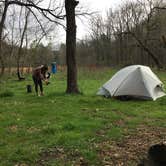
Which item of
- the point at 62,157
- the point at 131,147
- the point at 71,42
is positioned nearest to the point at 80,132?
the point at 131,147

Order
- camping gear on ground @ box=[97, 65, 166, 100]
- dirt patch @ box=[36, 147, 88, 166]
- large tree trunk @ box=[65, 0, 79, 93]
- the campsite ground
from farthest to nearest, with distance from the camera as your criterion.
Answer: large tree trunk @ box=[65, 0, 79, 93]
camping gear on ground @ box=[97, 65, 166, 100]
the campsite ground
dirt patch @ box=[36, 147, 88, 166]

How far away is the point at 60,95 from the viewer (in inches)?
518

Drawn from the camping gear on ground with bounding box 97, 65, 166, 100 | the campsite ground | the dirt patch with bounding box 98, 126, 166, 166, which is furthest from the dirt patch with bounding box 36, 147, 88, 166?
the camping gear on ground with bounding box 97, 65, 166, 100

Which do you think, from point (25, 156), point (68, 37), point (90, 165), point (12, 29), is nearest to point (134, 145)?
point (90, 165)

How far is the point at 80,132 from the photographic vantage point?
694cm

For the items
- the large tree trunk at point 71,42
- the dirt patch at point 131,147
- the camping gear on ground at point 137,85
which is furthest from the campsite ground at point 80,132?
the large tree trunk at point 71,42

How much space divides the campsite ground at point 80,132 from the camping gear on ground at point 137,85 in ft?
2.75

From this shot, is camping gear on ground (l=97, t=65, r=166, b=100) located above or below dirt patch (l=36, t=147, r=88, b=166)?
above

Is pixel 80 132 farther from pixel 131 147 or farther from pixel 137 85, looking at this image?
pixel 137 85

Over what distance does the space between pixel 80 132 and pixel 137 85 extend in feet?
19.2

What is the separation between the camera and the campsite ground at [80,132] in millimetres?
5410

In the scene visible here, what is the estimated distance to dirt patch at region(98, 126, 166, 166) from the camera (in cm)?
522

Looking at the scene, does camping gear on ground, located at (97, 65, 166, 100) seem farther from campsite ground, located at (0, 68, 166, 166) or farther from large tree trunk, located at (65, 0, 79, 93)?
large tree trunk, located at (65, 0, 79, 93)

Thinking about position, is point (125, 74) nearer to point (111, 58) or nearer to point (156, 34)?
point (156, 34)
